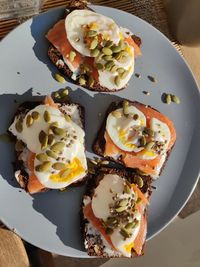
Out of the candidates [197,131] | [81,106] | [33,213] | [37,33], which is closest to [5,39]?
[37,33]

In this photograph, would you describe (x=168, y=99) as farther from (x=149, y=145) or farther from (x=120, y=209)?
(x=120, y=209)

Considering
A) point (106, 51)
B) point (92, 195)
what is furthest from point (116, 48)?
point (92, 195)

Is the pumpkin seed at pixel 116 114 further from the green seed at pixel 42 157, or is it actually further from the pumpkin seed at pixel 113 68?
the green seed at pixel 42 157

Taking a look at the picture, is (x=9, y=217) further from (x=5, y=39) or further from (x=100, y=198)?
(x=5, y=39)

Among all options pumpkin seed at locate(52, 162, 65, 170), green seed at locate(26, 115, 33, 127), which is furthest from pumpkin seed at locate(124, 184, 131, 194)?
green seed at locate(26, 115, 33, 127)

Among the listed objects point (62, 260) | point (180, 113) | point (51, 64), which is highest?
point (51, 64)

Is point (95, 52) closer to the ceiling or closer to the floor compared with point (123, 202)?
closer to the ceiling
